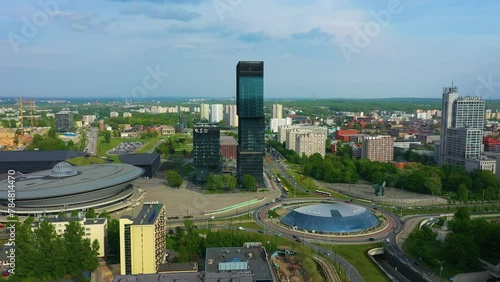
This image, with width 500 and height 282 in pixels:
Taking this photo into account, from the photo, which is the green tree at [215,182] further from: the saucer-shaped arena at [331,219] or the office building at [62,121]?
the office building at [62,121]

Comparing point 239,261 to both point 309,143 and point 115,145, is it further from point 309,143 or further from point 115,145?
point 115,145

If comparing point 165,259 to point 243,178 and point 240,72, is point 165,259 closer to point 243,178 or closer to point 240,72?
point 243,178

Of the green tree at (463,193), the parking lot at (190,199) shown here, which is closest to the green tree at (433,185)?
the green tree at (463,193)

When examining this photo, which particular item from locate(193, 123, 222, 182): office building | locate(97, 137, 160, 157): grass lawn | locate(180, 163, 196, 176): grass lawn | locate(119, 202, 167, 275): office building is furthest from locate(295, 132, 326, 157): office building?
locate(119, 202, 167, 275): office building

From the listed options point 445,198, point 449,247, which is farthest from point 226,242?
point 445,198

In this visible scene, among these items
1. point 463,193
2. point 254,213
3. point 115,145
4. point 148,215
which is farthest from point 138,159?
point 463,193

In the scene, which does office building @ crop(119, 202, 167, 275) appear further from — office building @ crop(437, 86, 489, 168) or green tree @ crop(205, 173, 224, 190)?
office building @ crop(437, 86, 489, 168)
